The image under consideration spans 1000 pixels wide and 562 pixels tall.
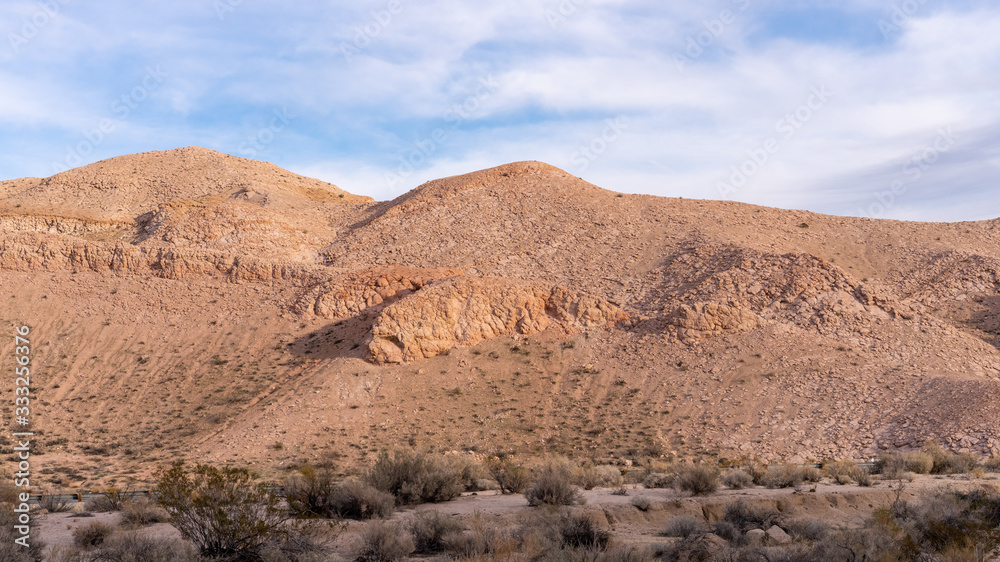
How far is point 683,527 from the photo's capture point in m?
11.5

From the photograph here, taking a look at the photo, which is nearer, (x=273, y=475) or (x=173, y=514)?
(x=173, y=514)

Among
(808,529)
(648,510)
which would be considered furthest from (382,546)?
(808,529)

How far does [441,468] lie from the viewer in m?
15.2

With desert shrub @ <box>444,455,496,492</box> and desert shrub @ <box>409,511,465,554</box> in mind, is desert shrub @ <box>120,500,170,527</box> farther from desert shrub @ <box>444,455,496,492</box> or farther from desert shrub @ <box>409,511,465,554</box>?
desert shrub @ <box>444,455,496,492</box>

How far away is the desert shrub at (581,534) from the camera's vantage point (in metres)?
10.6

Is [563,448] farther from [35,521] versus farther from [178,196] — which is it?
[178,196]

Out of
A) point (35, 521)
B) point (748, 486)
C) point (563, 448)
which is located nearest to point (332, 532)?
point (35, 521)

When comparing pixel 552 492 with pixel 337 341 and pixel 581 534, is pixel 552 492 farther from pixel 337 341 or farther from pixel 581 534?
pixel 337 341

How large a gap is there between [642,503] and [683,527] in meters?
2.27

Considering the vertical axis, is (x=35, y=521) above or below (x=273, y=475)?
above

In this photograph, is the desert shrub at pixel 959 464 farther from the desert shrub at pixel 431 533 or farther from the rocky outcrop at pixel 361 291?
the rocky outcrop at pixel 361 291

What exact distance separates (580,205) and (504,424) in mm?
20471

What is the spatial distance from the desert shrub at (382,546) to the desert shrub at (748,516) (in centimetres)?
568

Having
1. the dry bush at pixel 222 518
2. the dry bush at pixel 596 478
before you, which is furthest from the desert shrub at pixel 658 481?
the dry bush at pixel 222 518
